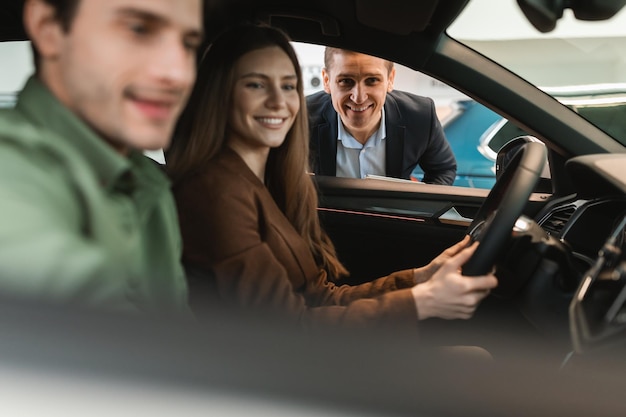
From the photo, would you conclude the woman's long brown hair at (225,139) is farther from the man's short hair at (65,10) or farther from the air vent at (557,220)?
the air vent at (557,220)

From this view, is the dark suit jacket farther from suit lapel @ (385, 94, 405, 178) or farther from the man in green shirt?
the man in green shirt

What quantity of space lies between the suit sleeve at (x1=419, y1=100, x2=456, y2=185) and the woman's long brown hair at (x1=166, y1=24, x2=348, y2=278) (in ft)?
4.41

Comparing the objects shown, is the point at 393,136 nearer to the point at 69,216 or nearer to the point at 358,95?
the point at 358,95

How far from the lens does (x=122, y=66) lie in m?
0.74

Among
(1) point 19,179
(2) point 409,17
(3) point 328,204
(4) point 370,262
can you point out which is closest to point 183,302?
(1) point 19,179

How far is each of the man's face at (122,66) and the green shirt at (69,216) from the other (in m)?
0.02

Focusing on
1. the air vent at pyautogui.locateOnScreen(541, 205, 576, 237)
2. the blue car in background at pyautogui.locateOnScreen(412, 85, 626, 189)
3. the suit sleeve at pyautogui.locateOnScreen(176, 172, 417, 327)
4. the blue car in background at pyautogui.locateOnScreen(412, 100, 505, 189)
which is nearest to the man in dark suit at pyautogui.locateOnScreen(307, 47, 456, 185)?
the air vent at pyautogui.locateOnScreen(541, 205, 576, 237)

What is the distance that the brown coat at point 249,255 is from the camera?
1.05m

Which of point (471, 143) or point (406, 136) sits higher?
point (406, 136)

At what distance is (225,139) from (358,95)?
1.54 metres

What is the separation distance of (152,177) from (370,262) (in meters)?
1.37

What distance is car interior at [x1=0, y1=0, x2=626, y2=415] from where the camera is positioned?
0.71 metres

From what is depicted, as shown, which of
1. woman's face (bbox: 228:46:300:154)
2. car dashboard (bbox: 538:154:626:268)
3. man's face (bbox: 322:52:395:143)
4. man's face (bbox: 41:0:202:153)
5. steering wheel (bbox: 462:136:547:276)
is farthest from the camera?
man's face (bbox: 322:52:395:143)

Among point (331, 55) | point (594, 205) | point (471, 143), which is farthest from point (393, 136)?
point (471, 143)
